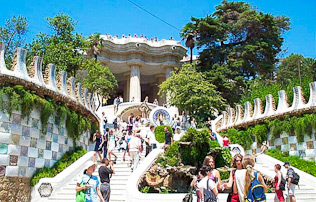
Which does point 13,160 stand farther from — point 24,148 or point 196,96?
point 196,96

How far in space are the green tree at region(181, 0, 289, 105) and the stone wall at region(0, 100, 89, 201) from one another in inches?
820

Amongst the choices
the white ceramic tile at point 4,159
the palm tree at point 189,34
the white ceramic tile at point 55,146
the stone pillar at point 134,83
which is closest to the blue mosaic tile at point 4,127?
the white ceramic tile at point 4,159

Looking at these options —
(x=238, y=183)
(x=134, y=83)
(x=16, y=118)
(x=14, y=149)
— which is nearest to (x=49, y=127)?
(x=16, y=118)

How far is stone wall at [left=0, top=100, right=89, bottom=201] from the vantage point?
38.7 feet

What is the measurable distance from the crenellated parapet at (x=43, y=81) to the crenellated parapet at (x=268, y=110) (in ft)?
30.6

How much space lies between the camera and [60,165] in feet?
46.3

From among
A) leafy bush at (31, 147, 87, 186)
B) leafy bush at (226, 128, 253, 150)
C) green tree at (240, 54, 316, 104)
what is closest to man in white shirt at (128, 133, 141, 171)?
leafy bush at (31, 147, 87, 186)

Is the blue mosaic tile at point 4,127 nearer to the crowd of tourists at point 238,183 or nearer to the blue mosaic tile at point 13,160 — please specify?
the blue mosaic tile at point 13,160

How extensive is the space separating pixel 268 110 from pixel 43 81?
1208 centimetres

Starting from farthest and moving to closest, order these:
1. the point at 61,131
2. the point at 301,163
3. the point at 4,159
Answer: the point at 301,163
the point at 61,131
the point at 4,159

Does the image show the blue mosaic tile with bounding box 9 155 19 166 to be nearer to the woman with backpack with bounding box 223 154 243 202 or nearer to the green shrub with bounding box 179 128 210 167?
the green shrub with bounding box 179 128 210 167

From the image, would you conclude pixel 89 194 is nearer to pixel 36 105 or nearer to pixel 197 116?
pixel 36 105

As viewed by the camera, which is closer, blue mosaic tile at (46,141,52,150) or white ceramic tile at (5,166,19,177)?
white ceramic tile at (5,166,19,177)

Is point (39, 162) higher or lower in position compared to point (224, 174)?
higher
